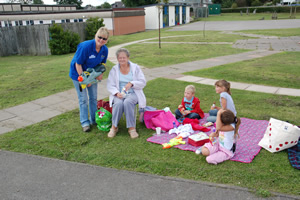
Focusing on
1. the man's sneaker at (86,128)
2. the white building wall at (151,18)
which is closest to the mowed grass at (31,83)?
the man's sneaker at (86,128)

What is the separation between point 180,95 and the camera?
7.13m

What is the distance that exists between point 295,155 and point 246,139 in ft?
2.78

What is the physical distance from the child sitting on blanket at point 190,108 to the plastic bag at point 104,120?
4.83 ft

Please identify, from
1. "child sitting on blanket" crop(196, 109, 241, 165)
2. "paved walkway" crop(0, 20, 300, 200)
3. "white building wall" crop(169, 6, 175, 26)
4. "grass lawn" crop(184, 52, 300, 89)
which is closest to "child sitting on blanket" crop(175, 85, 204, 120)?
"child sitting on blanket" crop(196, 109, 241, 165)

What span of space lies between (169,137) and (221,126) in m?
1.20

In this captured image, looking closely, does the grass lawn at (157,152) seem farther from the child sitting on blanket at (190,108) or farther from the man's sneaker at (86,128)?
the child sitting on blanket at (190,108)

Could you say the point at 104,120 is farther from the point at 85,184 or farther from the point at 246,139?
the point at 246,139

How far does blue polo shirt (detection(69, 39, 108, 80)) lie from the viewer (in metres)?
4.78

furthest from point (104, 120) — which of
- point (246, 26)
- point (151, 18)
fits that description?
point (151, 18)

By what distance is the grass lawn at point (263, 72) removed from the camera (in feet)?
26.6

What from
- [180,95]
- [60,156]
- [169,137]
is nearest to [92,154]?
[60,156]

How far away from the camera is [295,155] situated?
152 inches

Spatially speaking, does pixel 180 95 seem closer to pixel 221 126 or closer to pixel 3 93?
pixel 221 126

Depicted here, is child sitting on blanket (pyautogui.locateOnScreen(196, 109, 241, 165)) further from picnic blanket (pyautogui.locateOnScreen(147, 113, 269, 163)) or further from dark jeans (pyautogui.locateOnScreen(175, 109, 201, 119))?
dark jeans (pyautogui.locateOnScreen(175, 109, 201, 119))
